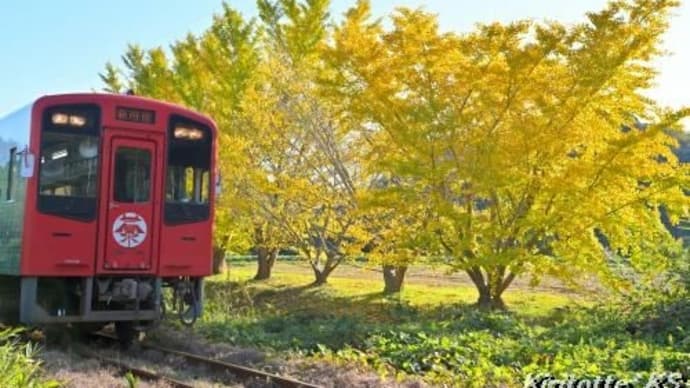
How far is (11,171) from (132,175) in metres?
1.65

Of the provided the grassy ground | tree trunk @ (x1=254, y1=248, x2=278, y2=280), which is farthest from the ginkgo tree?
tree trunk @ (x1=254, y1=248, x2=278, y2=280)

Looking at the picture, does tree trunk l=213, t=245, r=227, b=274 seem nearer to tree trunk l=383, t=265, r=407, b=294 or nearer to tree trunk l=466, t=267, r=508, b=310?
tree trunk l=383, t=265, r=407, b=294

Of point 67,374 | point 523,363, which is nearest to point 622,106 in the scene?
point 523,363

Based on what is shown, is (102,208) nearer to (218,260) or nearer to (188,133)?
(188,133)

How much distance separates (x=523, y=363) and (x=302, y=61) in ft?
36.6

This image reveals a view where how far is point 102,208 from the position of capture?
987cm

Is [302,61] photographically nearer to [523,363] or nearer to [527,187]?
[527,187]

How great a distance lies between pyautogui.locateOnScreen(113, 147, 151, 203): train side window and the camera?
10.0 m

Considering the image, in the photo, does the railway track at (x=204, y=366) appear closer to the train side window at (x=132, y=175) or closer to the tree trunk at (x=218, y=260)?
the train side window at (x=132, y=175)

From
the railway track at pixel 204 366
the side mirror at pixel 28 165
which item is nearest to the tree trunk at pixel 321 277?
the railway track at pixel 204 366

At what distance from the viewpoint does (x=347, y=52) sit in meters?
13.6

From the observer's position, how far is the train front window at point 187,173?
1043cm

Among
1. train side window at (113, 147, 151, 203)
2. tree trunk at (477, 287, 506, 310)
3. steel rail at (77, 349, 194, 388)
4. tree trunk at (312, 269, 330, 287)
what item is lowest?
steel rail at (77, 349, 194, 388)

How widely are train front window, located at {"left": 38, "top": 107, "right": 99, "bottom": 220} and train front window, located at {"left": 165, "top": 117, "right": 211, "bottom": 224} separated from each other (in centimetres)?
98
